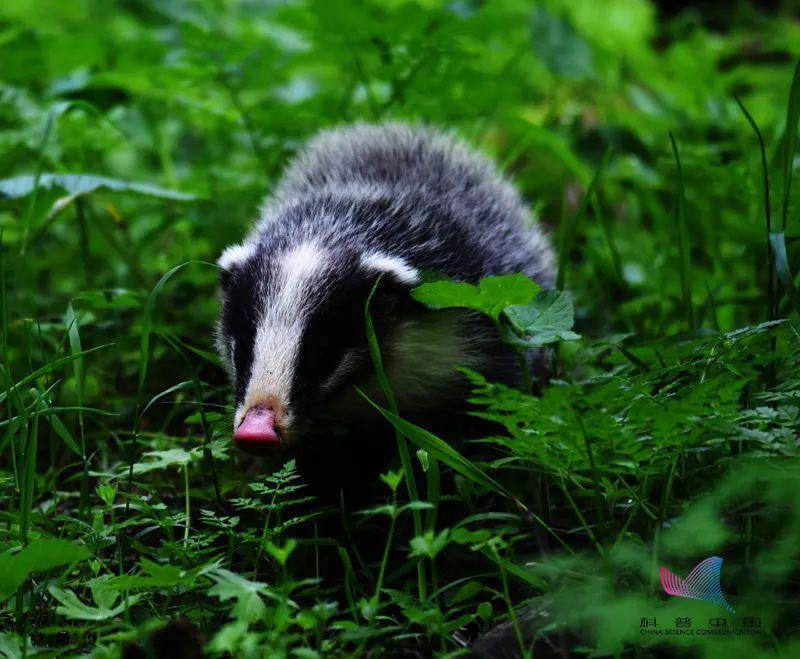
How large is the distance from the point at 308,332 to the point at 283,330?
113 mm

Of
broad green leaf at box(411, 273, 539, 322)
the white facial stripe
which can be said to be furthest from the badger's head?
broad green leaf at box(411, 273, 539, 322)

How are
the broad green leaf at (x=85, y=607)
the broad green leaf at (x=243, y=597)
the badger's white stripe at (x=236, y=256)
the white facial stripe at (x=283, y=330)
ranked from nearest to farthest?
the broad green leaf at (x=243, y=597) < the broad green leaf at (x=85, y=607) < the white facial stripe at (x=283, y=330) < the badger's white stripe at (x=236, y=256)

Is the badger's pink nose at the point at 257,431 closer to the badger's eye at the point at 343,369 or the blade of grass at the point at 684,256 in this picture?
the badger's eye at the point at 343,369

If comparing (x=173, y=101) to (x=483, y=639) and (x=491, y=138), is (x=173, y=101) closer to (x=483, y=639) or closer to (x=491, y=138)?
(x=491, y=138)

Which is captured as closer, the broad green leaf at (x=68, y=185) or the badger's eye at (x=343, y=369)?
the badger's eye at (x=343, y=369)

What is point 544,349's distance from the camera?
14.7ft

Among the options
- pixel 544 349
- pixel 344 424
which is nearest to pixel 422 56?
pixel 544 349

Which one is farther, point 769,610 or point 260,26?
point 260,26

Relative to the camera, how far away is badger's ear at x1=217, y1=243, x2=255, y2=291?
414 cm

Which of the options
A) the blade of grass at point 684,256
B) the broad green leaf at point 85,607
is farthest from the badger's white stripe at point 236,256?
the blade of grass at point 684,256

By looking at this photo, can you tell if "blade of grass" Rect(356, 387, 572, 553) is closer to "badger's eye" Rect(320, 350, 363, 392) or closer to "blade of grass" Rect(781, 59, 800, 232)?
"badger's eye" Rect(320, 350, 363, 392)

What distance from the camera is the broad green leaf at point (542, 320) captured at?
10.3 ft

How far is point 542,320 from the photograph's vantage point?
10.7 feet

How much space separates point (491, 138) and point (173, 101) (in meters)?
3.69
